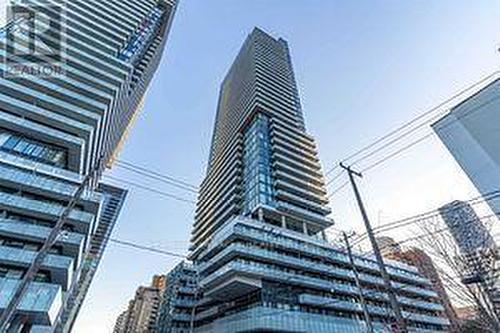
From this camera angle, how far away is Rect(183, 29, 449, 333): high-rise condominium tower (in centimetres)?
4459

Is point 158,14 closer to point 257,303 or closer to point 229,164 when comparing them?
point 229,164

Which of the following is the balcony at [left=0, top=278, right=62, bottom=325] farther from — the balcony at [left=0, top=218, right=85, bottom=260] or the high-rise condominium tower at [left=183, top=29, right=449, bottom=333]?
the high-rise condominium tower at [left=183, top=29, right=449, bottom=333]

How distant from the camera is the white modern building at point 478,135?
41.1ft

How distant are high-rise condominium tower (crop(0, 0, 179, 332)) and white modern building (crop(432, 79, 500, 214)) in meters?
17.2

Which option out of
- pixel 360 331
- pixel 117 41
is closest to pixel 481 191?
pixel 360 331

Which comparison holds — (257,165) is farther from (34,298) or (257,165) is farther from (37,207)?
(34,298)

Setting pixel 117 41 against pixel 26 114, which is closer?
pixel 26 114

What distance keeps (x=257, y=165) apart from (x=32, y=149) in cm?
4217

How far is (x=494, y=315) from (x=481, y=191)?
20.1 feet

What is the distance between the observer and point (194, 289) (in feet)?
197

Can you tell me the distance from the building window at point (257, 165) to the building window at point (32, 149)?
36.1m

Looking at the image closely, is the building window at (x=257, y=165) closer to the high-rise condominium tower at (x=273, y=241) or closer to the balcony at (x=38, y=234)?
the high-rise condominium tower at (x=273, y=241)

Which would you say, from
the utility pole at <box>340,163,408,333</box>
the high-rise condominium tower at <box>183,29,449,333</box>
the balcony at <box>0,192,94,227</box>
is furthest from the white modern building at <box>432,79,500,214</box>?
the balcony at <box>0,192,94,227</box>

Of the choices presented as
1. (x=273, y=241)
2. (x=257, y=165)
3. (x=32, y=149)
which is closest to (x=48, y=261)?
(x=32, y=149)
